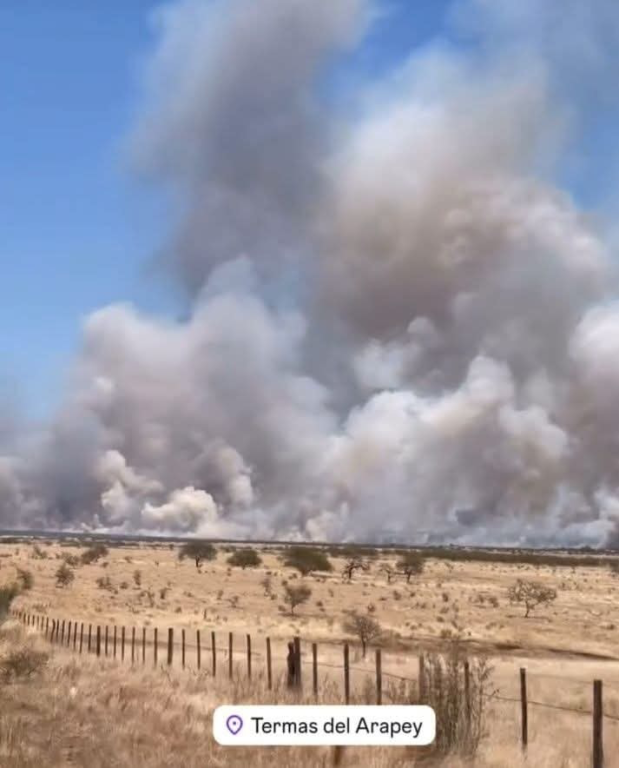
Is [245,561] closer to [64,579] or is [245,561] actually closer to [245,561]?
[245,561]

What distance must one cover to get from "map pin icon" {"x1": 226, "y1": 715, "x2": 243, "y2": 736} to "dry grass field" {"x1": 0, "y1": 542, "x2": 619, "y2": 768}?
3.52m

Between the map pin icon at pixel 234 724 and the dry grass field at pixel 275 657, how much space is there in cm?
352

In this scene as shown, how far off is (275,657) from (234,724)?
28319 millimetres

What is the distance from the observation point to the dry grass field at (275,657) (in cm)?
1526

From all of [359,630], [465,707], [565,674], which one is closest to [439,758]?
[465,707]

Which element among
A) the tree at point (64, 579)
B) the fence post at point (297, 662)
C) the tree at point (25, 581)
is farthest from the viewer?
the tree at point (64, 579)

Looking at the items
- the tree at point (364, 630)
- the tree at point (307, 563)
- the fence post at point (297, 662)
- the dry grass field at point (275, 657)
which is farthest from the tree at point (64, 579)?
the fence post at point (297, 662)

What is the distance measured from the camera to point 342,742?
10.4m

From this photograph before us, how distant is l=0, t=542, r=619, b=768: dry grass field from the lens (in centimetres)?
1526

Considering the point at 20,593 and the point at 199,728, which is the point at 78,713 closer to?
the point at 199,728

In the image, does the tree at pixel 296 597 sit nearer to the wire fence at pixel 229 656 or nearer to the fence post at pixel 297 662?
the wire fence at pixel 229 656

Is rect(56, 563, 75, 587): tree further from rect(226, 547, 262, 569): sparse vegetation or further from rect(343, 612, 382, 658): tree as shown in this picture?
rect(226, 547, 262, 569): sparse vegetation

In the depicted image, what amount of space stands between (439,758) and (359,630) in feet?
98.2

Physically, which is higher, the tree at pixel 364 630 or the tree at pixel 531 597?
the tree at pixel 531 597
